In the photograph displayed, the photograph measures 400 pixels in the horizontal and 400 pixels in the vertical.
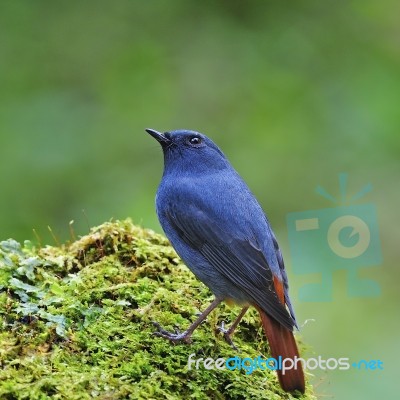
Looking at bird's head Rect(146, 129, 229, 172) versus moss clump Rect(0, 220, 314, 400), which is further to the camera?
bird's head Rect(146, 129, 229, 172)

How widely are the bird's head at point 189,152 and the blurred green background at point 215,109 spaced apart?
2165 mm

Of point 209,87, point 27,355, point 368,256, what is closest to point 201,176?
point 27,355

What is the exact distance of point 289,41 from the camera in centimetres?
901

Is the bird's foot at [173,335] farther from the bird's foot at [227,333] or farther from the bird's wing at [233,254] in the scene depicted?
the bird's wing at [233,254]

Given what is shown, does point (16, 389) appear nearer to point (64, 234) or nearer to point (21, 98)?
point (64, 234)

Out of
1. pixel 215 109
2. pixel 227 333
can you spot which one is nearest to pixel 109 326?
pixel 227 333

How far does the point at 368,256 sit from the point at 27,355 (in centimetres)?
501

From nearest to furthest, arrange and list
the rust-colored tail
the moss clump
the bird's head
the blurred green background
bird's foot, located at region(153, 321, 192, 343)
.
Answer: the moss clump, the rust-colored tail, bird's foot, located at region(153, 321, 192, 343), the bird's head, the blurred green background

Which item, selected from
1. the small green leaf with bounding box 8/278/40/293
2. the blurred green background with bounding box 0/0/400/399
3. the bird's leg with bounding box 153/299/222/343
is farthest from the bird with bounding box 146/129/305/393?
the blurred green background with bounding box 0/0/400/399

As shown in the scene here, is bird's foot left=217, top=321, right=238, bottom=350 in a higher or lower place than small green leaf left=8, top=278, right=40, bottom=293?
lower

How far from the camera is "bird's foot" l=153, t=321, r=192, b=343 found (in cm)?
347
